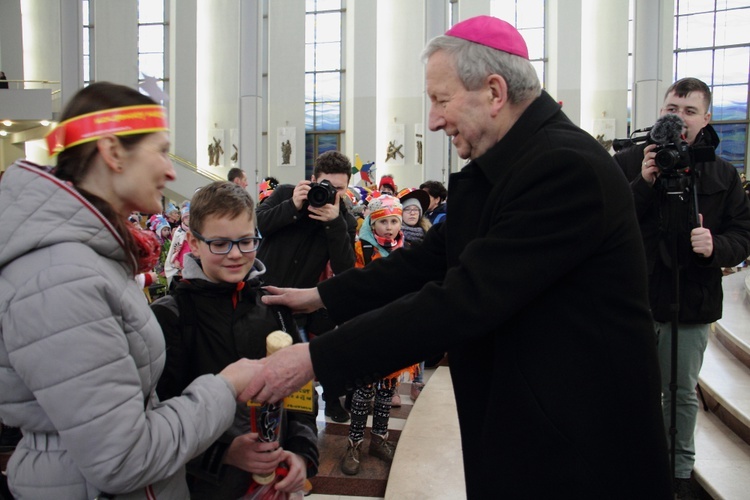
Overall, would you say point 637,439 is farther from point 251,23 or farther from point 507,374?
point 251,23

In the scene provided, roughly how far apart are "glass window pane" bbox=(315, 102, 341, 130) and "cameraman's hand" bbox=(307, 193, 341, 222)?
61.2ft

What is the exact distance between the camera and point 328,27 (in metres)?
21.7

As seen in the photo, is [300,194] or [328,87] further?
[328,87]

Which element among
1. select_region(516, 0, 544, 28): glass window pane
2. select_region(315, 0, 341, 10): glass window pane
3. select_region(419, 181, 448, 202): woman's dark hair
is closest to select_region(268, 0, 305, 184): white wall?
select_region(315, 0, 341, 10): glass window pane

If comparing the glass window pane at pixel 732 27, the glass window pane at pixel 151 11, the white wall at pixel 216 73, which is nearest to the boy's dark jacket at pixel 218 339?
the white wall at pixel 216 73

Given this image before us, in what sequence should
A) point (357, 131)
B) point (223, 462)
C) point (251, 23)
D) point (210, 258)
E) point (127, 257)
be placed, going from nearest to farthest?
point (127, 257) < point (223, 462) < point (210, 258) < point (251, 23) < point (357, 131)

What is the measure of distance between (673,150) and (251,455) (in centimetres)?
223

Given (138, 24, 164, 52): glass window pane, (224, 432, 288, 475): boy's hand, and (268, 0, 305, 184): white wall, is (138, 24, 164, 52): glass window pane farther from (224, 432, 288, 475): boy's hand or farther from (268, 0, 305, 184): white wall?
(224, 432, 288, 475): boy's hand

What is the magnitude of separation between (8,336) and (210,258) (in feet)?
2.73

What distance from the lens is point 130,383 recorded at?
3.68 ft

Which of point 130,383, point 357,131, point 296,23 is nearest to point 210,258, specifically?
point 130,383

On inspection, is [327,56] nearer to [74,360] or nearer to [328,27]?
[328,27]

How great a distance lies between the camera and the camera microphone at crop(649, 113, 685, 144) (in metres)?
2.70

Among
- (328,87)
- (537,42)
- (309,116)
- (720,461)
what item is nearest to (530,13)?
(537,42)
